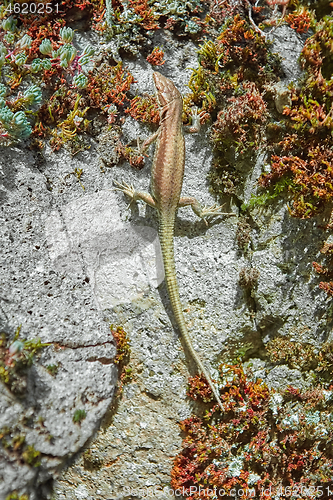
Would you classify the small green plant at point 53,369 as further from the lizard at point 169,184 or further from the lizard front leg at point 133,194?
the lizard front leg at point 133,194

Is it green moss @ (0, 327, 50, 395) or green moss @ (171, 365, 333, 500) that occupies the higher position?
green moss @ (0, 327, 50, 395)

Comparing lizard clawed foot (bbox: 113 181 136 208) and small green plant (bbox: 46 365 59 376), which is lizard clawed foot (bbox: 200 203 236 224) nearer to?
lizard clawed foot (bbox: 113 181 136 208)

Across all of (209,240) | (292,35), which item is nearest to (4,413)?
(209,240)

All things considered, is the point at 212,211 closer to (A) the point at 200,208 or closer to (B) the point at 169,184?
(A) the point at 200,208

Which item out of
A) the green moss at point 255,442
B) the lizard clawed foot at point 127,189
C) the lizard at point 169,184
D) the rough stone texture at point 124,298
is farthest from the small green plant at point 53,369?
the lizard clawed foot at point 127,189

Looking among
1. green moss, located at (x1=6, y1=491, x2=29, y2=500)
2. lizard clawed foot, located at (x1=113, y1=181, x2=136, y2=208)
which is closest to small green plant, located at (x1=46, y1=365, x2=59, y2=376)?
green moss, located at (x1=6, y1=491, x2=29, y2=500)

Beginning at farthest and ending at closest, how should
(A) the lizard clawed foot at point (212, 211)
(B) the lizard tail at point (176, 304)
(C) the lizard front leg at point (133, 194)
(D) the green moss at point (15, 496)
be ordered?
(A) the lizard clawed foot at point (212, 211), (C) the lizard front leg at point (133, 194), (B) the lizard tail at point (176, 304), (D) the green moss at point (15, 496)

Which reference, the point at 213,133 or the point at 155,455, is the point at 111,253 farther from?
the point at 155,455
